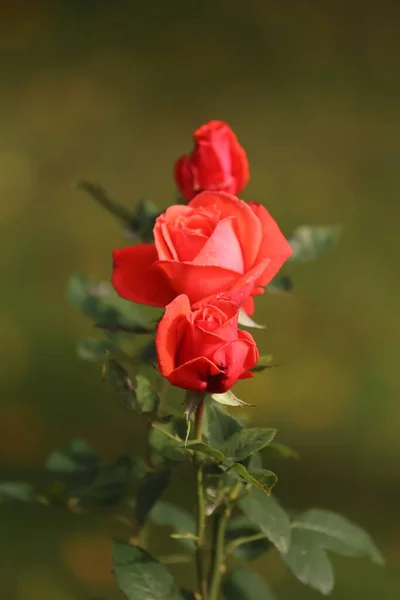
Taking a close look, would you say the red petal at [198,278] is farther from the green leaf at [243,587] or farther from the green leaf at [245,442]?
the green leaf at [243,587]

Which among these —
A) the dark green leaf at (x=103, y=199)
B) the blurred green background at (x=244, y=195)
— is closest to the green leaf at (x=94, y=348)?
the dark green leaf at (x=103, y=199)

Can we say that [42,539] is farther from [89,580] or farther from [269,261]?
[269,261]

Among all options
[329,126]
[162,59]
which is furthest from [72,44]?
[329,126]

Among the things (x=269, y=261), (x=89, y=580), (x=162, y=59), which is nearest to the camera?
(x=269, y=261)

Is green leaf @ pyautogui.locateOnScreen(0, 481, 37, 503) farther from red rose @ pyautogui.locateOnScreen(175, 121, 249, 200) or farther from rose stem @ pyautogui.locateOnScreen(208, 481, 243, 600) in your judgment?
red rose @ pyautogui.locateOnScreen(175, 121, 249, 200)

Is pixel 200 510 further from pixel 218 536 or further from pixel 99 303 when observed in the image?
pixel 99 303
